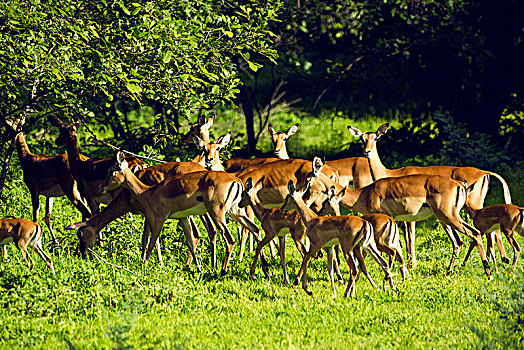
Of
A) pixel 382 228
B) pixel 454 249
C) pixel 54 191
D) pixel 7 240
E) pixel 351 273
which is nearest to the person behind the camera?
pixel 351 273

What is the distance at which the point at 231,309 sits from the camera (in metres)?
7.83

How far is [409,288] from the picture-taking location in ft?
28.2

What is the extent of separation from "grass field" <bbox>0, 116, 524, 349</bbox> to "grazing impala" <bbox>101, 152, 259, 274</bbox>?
0.57 metres

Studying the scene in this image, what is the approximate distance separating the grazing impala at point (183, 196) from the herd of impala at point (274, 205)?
0.04ft

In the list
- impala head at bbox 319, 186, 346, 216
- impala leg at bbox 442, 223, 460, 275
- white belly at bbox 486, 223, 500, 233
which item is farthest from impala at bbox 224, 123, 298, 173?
white belly at bbox 486, 223, 500, 233

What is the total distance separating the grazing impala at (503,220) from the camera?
9031 millimetres

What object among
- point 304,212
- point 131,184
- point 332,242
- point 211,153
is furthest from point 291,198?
point 211,153

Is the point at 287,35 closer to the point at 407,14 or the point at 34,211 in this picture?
the point at 407,14

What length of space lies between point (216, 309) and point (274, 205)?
10.7ft

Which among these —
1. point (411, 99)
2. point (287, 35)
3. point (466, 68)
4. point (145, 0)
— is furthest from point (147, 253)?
point (411, 99)

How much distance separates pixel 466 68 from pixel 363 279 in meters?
9.24

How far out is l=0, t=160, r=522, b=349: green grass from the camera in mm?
6703

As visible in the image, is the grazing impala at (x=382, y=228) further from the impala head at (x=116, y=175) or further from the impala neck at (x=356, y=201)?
the impala head at (x=116, y=175)

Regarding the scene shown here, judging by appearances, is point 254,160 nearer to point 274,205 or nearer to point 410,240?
point 274,205
